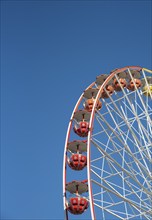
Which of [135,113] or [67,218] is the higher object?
[135,113]

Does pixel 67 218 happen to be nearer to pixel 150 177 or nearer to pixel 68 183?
pixel 68 183

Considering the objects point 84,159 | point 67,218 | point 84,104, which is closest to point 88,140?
point 84,159

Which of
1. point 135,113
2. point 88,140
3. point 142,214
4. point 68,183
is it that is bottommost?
point 142,214

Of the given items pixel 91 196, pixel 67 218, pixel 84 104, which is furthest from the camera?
pixel 84 104

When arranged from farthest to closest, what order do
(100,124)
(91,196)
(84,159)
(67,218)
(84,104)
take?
(84,104)
(100,124)
(84,159)
(67,218)
(91,196)

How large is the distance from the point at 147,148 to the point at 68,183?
3624 millimetres

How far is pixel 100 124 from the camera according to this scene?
2134 cm

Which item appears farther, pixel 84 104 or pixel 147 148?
pixel 84 104

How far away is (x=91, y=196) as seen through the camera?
17.0 meters

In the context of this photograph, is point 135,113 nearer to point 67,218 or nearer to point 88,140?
point 88,140

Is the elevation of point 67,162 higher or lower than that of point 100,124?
lower

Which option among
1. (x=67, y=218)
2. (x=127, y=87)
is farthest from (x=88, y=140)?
(x=127, y=87)

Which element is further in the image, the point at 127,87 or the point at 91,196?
the point at 127,87

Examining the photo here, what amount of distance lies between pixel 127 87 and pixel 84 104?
236 cm
